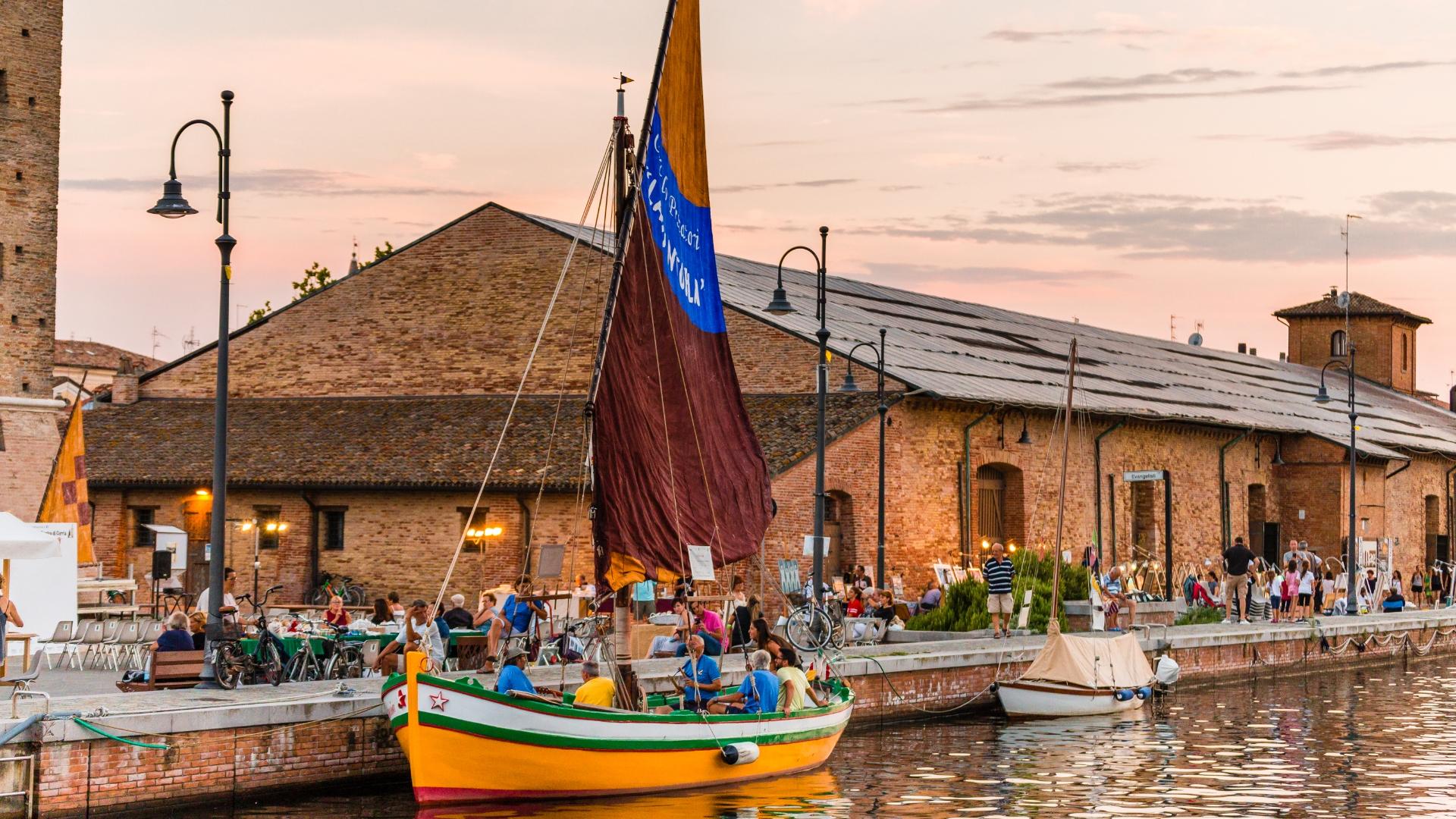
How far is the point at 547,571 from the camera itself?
27.4 meters

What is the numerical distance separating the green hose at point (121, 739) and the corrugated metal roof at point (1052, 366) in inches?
754

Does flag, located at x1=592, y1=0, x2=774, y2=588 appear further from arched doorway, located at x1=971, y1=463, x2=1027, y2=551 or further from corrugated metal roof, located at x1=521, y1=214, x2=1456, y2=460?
arched doorway, located at x1=971, y1=463, x2=1027, y2=551

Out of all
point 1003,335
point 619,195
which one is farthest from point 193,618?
point 1003,335

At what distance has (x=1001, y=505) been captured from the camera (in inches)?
1750

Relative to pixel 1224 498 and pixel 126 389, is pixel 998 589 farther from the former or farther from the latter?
pixel 126 389

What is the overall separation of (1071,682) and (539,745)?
38.2 feet

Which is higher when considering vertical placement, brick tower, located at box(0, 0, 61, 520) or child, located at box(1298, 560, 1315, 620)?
brick tower, located at box(0, 0, 61, 520)

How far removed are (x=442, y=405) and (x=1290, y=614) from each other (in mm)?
20458

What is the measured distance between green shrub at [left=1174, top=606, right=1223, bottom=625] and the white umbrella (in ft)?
79.8

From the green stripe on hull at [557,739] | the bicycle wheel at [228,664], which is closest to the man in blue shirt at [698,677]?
the green stripe on hull at [557,739]

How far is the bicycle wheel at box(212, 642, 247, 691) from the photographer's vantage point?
2014cm

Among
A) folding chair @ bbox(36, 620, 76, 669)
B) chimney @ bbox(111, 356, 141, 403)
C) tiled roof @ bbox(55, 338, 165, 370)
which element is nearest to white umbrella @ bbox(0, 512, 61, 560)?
folding chair @ bbox(36, 620, 76, 669)

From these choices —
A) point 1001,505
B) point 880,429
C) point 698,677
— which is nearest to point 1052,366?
point 1001,505

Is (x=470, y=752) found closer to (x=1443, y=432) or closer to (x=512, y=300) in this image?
(x=512, y=300)
